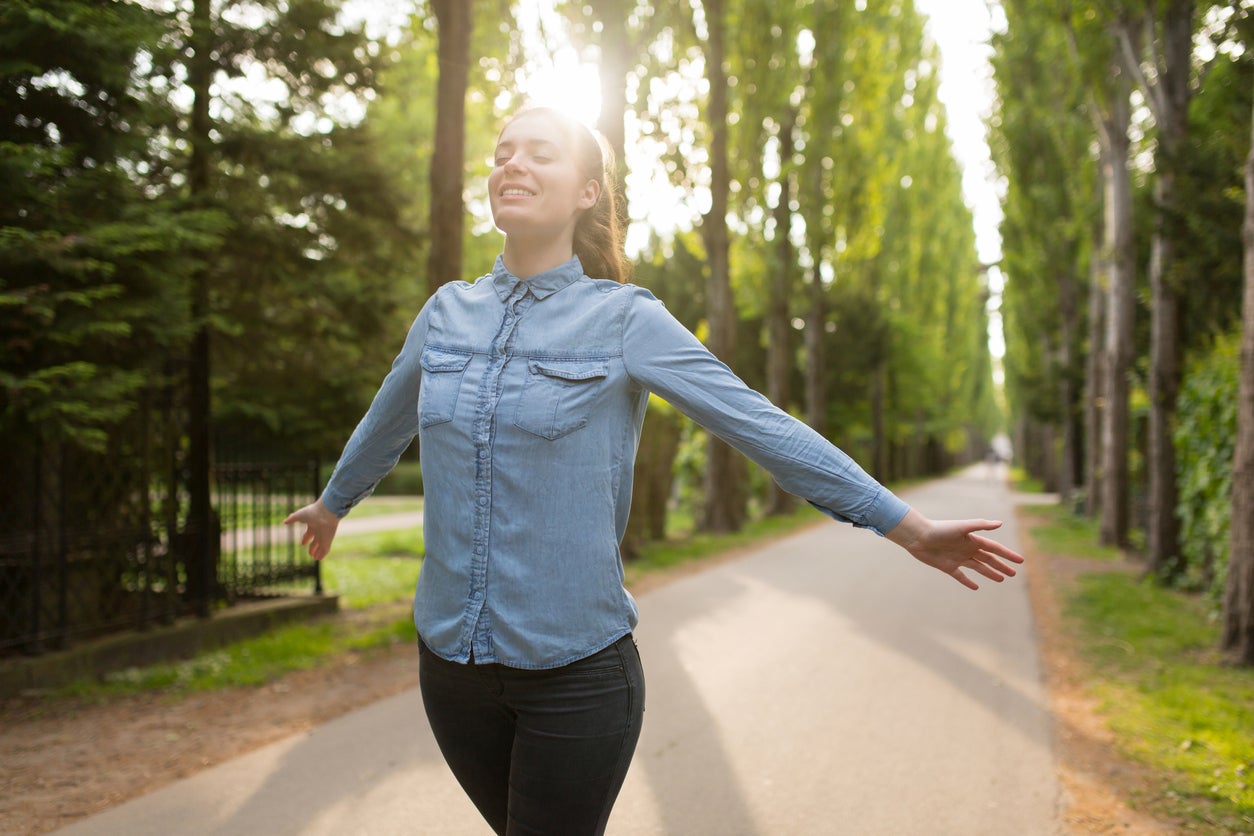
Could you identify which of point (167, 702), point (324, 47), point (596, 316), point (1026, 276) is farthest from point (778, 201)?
point (596, 316)

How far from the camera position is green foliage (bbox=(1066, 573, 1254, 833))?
4762mm

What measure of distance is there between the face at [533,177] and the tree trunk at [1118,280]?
1489cm

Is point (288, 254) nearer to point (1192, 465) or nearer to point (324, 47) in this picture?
point (324, 47)

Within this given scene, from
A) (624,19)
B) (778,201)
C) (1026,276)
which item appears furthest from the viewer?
(1026,276)

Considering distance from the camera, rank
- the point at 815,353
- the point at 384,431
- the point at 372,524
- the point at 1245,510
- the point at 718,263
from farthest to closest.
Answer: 1. the point at 815,353
2. the point at 372,524
3. the point at 718,263
4. the point at 1245,510
5. the point at 384,431

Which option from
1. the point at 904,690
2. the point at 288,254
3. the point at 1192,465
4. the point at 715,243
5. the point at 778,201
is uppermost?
the point at 778,201

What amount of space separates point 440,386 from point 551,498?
1.11 feet

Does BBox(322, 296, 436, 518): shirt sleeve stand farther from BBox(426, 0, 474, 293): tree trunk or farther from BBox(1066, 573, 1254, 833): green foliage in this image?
BBox(426, 0, 474, 293): tree trunk

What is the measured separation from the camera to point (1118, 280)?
1506cm

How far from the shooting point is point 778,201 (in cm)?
2245

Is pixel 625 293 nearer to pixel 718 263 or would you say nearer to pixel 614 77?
pixel 614 77

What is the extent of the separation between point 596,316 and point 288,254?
26.0 ft

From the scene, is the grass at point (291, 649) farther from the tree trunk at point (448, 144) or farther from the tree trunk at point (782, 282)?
the tree trunk at point (782, 282)

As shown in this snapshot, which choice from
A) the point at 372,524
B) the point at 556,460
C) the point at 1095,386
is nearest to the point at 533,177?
the point at 556,460
